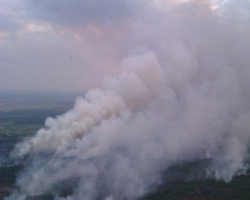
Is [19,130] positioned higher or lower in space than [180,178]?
higher

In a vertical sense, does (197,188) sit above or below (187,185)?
below

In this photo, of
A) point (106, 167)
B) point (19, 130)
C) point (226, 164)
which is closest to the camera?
point (106, 167)

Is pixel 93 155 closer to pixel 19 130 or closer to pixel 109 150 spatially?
pixel 109 150

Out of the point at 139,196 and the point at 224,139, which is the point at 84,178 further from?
the point at 224,139

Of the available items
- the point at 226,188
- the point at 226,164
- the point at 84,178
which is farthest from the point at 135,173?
the point at 226,164

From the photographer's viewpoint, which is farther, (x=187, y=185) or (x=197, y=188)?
(x=187, y=185)

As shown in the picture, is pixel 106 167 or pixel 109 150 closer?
pixel 106 167

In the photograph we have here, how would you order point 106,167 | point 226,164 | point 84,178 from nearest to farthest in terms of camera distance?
point 84,178 < point 106,167 < point 226,164

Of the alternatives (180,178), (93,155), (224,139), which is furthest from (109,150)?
(224,139)

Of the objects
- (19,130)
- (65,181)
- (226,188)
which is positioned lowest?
(226,188)
